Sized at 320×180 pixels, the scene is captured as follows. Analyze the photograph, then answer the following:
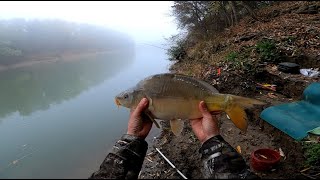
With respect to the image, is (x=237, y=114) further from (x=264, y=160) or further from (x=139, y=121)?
(x=264, y=160)

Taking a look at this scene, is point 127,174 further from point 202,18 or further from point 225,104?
point 202,18

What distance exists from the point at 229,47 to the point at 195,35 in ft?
17.9

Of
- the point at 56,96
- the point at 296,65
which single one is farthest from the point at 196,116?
the point at 296,65

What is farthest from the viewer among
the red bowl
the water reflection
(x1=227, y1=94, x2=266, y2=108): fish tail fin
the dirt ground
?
the dirt ground

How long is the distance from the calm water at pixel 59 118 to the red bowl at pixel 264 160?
218 cm

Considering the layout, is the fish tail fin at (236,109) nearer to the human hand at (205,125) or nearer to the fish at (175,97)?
the fish at (175,97)

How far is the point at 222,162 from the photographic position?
2342mm

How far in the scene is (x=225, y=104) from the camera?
8.96ft

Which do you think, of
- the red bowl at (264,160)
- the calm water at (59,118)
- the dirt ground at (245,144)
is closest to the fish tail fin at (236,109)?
the calm water at (59,118)

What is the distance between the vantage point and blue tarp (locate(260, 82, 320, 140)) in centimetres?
604

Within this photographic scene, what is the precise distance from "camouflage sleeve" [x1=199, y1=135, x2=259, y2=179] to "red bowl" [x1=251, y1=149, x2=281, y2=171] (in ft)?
9.54

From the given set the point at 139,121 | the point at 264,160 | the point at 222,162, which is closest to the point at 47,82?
the point at 139,121

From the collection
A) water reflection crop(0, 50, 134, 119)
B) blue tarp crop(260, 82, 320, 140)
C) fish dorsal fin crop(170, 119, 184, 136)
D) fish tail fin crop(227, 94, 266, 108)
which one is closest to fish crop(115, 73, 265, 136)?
fish dorsal fin crop(170, 119, 184, 136)

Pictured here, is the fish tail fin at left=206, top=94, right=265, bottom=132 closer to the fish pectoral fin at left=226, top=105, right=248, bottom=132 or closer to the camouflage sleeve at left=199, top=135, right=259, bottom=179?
the fish pectoral fin at left=226, top=105, right=248, bottom=132
